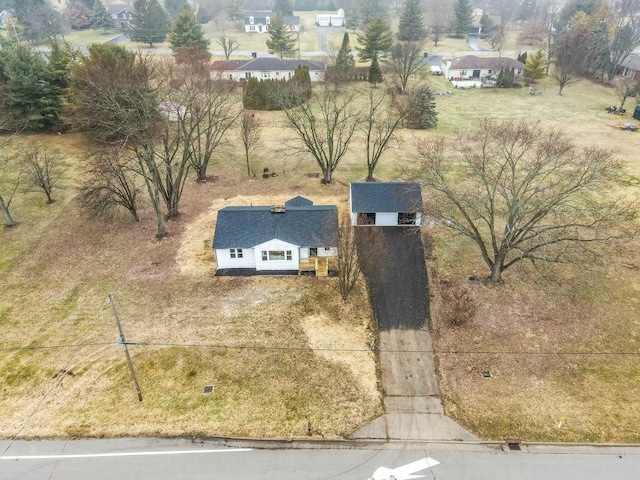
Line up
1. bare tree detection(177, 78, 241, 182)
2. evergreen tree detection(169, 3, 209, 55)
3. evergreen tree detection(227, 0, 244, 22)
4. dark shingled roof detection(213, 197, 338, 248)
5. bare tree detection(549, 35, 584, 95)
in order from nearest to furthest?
dark shingled roof detection(213, 197, 338, 248) < bare tree detection(177, 78, 241, 182) < bare tree detection(549, 35, 584, 95) < evergreen tree detection(169, 3, 209, 55) < evergreen tree detection(227, 0, 244, 22)

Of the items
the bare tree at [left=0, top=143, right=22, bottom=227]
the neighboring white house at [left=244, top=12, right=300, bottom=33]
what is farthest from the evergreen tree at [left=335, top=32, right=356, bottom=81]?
the neighboring white house at [left=244, top=12, right=300, bottom=33]

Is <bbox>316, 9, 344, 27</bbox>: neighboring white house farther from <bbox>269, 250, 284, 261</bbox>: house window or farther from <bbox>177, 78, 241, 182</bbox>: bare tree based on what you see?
<bbox>269, 250, 284, 261</bbox>: house window

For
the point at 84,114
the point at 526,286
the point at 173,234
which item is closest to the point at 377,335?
the point at 526,286

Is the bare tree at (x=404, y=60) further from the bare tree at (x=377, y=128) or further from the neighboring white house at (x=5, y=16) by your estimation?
the neighboring white house at (x=5, y=16)

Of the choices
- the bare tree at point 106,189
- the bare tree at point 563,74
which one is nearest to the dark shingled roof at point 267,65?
the bare tree at point 563,74

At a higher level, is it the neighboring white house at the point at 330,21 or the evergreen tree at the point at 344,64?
the neighboring white house at the point at 330,21

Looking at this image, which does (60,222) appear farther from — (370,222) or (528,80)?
(528,80)
